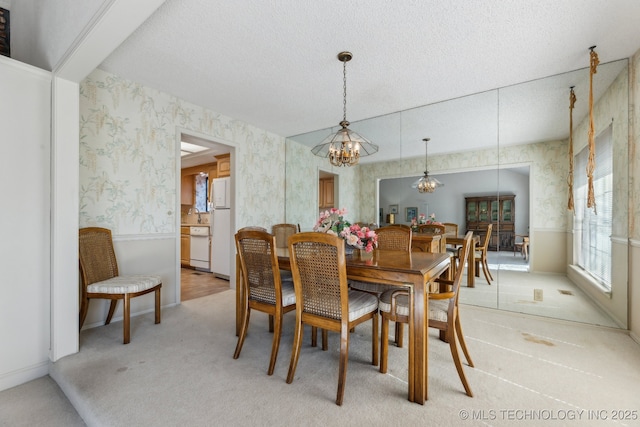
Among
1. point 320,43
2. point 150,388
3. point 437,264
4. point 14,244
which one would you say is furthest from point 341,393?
point 320,43

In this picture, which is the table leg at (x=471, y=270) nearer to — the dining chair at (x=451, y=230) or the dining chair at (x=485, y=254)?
the dining chair at (x=485, y=254)

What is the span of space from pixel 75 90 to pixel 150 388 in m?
2.15

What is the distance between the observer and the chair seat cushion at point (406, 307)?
5.48 feet

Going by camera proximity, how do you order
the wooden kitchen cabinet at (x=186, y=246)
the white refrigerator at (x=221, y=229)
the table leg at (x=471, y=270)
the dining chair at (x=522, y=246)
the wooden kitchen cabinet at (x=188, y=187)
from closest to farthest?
the dining chair at (x=522, y=246), the table leg at (x=471, y=270), the white refrigerator at (x=221, y=229), the wooden kitchen cabinet at (x=186, y=246), the wooden kitchen cabinet at (x=188, y=187)

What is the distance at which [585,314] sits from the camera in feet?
9.01

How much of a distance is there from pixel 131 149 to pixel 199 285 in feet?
7.48

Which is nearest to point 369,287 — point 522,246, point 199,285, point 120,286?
point 522,246

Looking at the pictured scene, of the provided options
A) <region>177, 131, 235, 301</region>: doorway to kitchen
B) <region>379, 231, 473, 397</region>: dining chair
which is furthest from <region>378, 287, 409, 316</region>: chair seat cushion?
<region>177, 131, 235, 301</region>: doorway to kitchen

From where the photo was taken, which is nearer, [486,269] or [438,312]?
[438,312]

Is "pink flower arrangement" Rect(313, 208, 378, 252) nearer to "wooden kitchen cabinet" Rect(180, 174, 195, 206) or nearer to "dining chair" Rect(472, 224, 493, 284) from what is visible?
"dining chair" Rect(472, 224, 493, 284)

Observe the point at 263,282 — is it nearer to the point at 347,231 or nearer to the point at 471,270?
the point at 347,231

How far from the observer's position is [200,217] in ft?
20.2

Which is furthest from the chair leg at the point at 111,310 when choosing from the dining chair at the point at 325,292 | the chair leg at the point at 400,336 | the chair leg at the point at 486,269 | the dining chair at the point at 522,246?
the dining chair at the point at 522,246

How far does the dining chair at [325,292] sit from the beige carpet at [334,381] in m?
0.23
